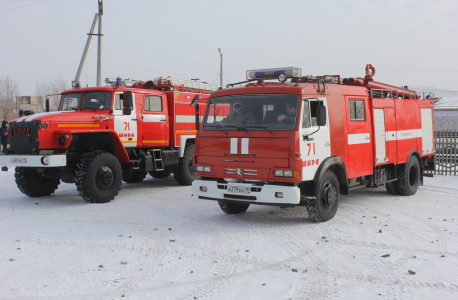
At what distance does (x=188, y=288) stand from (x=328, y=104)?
14.4ft

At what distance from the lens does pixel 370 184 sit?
9.11 meters

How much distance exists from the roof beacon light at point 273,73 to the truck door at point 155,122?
391 centimetres

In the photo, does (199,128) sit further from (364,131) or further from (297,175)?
(364,131)

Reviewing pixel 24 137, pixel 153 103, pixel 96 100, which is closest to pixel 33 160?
pixel 24 137

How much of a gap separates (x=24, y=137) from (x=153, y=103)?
3.44m

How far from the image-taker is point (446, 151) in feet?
48.6

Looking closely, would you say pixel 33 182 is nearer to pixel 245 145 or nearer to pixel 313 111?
pixel 245 145

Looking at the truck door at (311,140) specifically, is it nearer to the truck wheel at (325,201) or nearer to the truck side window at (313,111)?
the truck side window at (313,111)

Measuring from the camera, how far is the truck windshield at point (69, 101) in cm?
1041

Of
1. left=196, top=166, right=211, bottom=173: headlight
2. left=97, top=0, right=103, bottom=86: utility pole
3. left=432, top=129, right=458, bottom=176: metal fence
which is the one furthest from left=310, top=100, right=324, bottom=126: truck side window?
left=97, top=0, right=103, bottom=86: utility pole

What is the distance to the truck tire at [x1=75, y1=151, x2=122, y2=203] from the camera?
9.24m

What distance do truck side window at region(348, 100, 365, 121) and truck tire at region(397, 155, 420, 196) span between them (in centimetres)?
253

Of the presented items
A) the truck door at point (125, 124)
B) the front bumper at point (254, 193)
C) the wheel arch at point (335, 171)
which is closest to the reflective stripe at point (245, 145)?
the front bumper at point (254, 193)

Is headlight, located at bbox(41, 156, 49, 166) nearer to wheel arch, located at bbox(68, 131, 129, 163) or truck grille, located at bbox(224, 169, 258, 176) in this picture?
wheel arch, located at bbox(68, 131, 129, 163)
